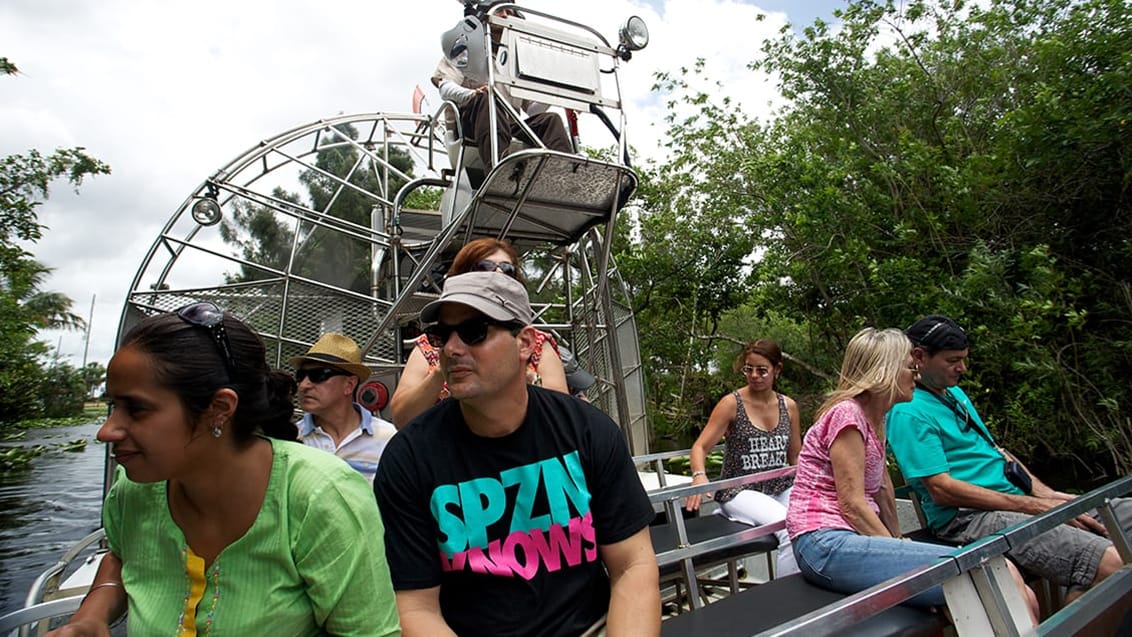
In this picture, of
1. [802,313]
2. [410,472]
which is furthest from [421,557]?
[802,313]

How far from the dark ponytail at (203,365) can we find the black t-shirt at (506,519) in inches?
17.9

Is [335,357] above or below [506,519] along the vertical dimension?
above

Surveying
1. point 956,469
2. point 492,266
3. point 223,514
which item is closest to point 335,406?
point 492,266

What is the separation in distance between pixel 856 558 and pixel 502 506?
4.56ft

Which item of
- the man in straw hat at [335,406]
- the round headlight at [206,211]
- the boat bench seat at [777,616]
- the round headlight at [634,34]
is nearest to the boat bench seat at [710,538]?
the boat bench seat at [777,616]

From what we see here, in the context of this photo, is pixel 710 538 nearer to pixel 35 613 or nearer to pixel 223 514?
pixel 223 514

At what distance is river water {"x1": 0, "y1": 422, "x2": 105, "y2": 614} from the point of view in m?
9.65

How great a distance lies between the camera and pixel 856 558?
7.88 feet

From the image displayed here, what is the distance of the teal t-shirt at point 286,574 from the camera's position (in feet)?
4.59

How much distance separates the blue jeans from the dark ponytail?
200 cm

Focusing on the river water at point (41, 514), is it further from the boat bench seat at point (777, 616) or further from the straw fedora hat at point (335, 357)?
the boat bench seat at point (777, 616)

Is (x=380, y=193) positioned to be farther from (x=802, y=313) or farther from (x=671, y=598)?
(x=802, y=313)

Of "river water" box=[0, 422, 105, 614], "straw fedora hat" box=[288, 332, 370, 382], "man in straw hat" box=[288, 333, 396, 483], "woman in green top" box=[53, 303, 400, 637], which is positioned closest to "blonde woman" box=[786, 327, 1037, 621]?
"woman in green top" box=[53, 303, 400, 637]

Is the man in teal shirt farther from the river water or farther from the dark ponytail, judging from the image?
the river water
